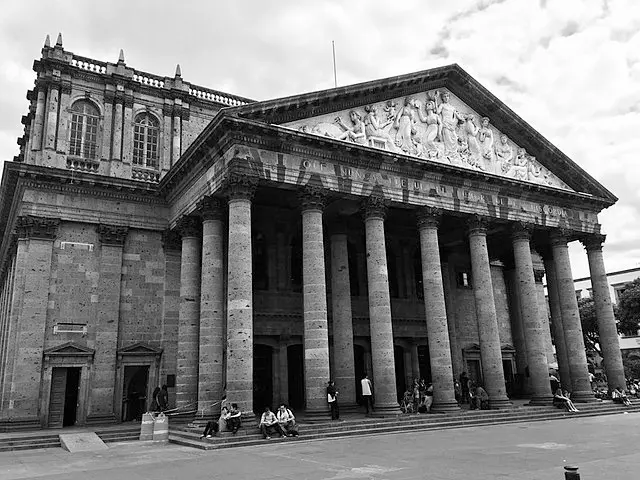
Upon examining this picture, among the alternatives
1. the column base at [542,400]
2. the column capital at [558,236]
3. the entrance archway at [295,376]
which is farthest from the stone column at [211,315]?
the column capital at [558,236]

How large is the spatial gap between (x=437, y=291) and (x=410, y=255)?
8499mm

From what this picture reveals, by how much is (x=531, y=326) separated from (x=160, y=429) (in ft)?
57.2

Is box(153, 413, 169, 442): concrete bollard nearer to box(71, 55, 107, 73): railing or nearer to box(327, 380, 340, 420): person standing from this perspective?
box(327, 380, 340, 420): person standing

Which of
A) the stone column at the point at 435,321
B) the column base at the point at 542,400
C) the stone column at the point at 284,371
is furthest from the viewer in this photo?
the stone column at the point at 284,371

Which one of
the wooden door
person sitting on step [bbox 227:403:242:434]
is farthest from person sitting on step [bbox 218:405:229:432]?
the wooden door

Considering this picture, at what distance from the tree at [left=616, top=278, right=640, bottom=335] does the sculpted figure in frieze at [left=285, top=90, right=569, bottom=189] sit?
20286 millimetres

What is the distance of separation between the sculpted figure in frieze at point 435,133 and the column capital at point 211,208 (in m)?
4.45

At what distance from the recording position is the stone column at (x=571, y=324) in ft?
87.1

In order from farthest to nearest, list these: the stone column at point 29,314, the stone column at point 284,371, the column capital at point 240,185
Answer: the stone column at point 284,371 < the stone column at point 29,314 < the column capital at point 240,185

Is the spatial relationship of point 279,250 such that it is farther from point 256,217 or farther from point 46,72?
point 46,72

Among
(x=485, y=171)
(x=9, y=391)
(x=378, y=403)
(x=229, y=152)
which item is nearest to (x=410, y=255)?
(x=485, y=171)

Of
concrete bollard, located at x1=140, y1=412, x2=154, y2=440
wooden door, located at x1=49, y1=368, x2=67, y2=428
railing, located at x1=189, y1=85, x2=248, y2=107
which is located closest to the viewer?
concrete bollard, located at x1=140, y1=412, x2=154, y2=440

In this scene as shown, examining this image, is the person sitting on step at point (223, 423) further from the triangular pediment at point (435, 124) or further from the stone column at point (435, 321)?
the triangular pediment at point (435, 124)

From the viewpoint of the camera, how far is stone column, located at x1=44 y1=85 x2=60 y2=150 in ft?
85.5
